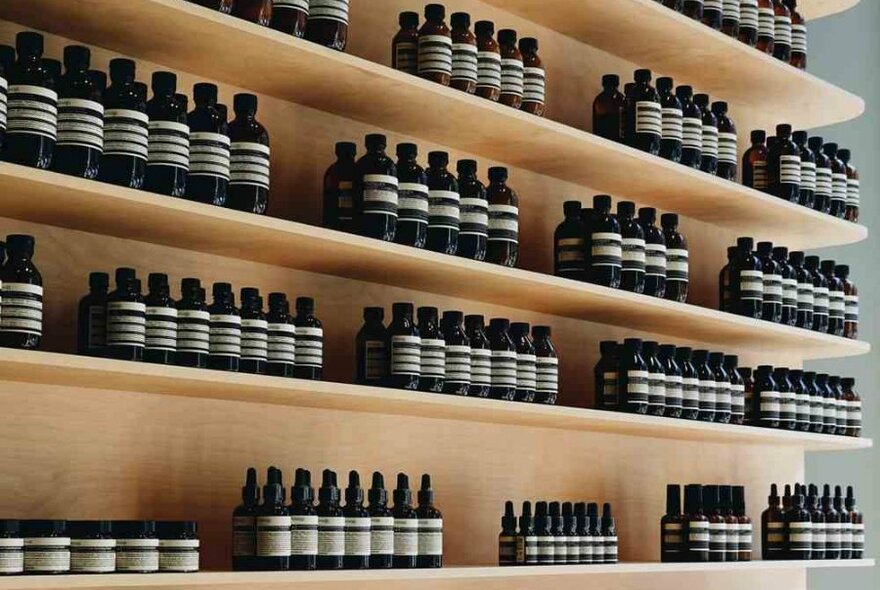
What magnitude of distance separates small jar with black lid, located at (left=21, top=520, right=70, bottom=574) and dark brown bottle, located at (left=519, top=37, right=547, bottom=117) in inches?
56.7

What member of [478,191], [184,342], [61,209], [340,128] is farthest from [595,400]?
[61,209]

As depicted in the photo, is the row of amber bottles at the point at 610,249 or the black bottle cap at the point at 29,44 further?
the row of amber bottles at the point at 610,249

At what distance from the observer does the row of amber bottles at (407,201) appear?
262cm

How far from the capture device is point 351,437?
283cm

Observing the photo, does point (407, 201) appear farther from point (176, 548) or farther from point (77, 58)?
point (176, 548)

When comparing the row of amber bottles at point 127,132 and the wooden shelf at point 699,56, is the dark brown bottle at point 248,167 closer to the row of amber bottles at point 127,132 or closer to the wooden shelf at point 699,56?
the row of amber bottles at point 127,132

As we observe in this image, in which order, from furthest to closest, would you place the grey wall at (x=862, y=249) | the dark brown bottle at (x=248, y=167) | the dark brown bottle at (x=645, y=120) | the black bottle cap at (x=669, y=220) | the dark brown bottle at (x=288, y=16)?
the grey wall at (x=862, y=249)
the black bottle cap at (x=669, y=220)
the dark brown bottle at (x=645, y=120)
the dark brown bottle at (x=288, y=16)
the dark brown bottle at (x=248, y=167)

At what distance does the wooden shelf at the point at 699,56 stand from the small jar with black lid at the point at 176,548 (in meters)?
1.58

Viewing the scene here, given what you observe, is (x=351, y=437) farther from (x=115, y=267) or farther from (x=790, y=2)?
(x=790, y=2)

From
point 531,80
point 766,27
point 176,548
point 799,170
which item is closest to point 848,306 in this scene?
point 799,170

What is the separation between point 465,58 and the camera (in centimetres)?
286

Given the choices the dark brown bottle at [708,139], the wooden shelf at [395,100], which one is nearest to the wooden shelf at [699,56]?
the wooden shelf at [395,100]

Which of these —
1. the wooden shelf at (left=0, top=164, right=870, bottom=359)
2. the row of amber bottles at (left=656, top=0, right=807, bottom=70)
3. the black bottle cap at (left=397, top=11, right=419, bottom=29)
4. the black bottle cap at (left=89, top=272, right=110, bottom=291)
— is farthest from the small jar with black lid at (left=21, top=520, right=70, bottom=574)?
the row of amber bottles at (left=656, top=0, right=807, bottom=70)

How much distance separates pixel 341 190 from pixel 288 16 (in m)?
0.35
